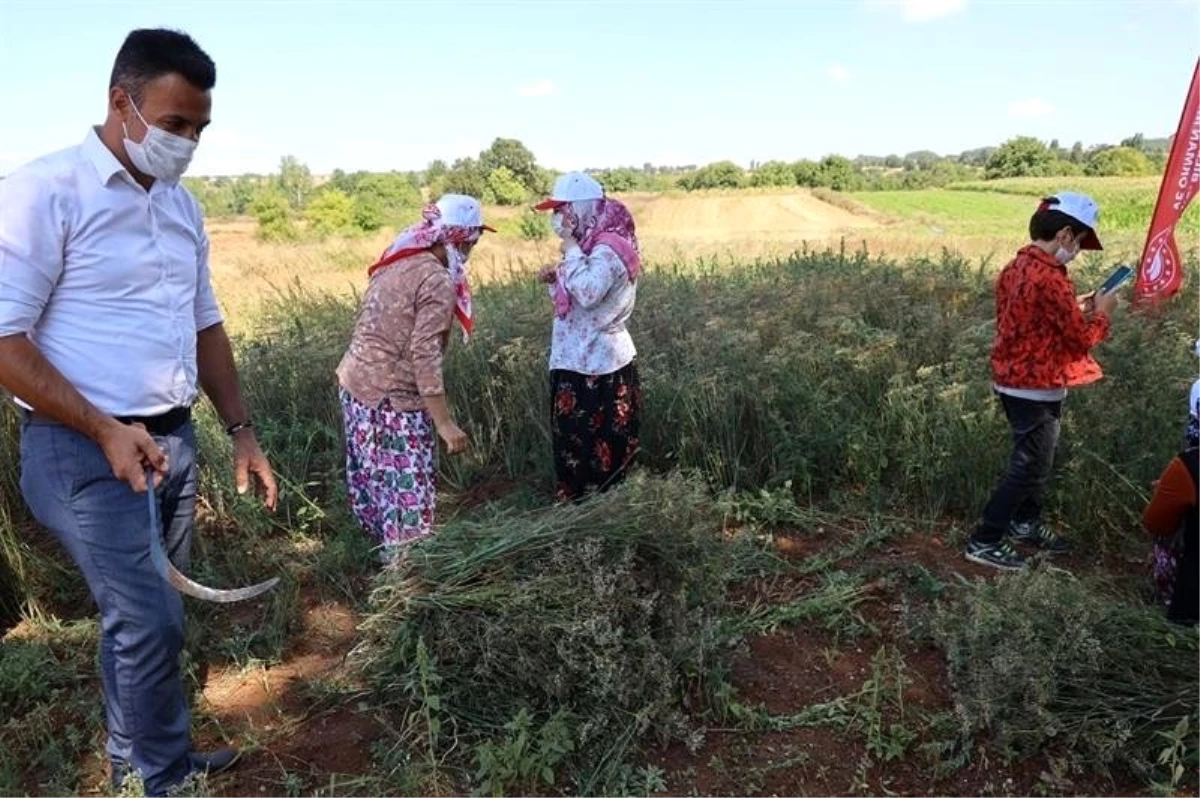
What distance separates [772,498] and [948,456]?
32.4 inches

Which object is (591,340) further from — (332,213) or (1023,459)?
(332,213)

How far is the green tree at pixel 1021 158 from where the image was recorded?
62.8 meters

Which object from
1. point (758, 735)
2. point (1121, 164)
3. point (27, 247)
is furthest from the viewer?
point (1121, 164)

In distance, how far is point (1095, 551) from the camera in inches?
147

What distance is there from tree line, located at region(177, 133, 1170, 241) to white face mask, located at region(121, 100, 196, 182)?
76.8 feet

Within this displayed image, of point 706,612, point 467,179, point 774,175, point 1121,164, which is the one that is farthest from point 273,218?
point 1121,164

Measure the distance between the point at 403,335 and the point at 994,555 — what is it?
251 centimetres

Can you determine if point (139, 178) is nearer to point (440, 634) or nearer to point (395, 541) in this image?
point (440, 634)

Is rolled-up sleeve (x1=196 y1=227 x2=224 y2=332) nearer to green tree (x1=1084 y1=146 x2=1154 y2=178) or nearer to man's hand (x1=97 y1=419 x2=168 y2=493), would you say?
man's hand (x1=97 y1=419 x2=168 y2=493)

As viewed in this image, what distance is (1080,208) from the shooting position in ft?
11.2

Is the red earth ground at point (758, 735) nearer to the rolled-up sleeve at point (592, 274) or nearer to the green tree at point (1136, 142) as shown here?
the rolled-up sleeve at point (592, 274)

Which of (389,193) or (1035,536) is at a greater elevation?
(389,193)

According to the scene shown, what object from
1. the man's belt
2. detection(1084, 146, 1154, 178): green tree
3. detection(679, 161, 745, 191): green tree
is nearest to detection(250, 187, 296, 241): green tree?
detection(679, 161, 745, 191): green tree

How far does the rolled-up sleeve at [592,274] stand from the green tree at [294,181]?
51.1m
